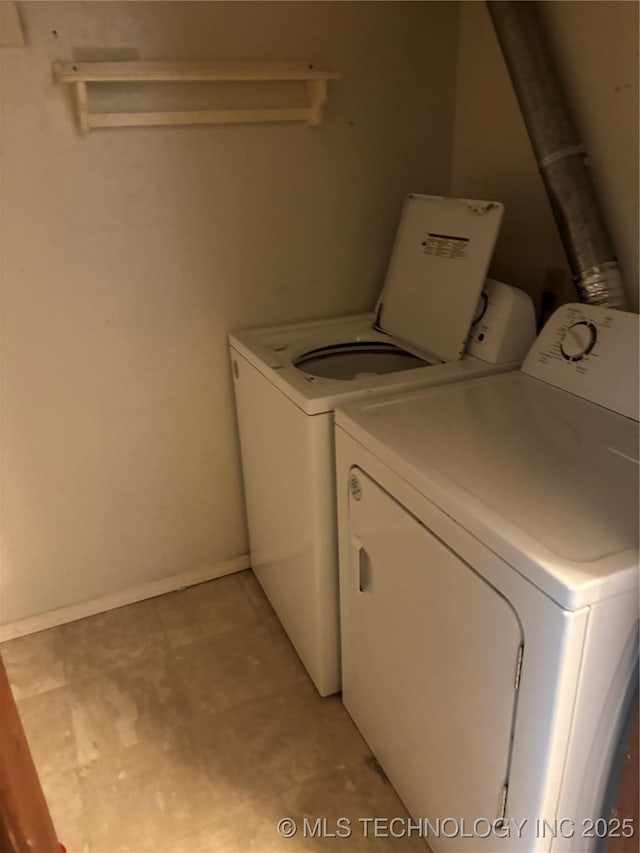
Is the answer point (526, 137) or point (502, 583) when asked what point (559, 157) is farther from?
point (502, 583)

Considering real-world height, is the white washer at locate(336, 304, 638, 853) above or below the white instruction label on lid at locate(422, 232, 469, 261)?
Result: below

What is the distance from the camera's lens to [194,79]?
1.66 metres

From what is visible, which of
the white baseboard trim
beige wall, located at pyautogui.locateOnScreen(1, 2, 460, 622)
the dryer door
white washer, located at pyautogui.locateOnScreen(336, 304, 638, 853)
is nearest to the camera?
white washer, located at pyautogui.locateOnScreen(336, 304, 638, 853)

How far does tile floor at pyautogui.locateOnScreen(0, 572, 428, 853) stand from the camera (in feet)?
5.03

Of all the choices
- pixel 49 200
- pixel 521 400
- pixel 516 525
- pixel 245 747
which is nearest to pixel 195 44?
pixel 49 200

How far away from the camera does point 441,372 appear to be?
1623 mm

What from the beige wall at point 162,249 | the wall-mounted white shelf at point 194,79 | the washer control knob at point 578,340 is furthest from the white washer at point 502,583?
the wall-mounted white shelf at point 194,79

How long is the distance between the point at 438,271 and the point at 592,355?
53 cm

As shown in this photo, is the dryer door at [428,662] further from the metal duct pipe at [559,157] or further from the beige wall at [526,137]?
the beige wall at [526,137]

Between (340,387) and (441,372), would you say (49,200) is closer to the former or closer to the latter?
(340,387)

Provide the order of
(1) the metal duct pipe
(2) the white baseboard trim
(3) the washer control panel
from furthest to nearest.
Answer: (2) the white baseboard trim → (1) the metal duct pipe → (3) the washer control panel

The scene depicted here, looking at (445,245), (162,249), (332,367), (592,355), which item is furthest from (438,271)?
(162,249)

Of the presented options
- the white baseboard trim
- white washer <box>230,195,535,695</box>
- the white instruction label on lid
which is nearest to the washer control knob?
white washer <box>230,195,535,695</box>

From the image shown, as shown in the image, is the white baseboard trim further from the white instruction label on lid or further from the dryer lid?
the white instruction label on lid
